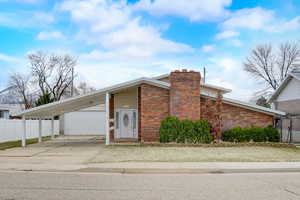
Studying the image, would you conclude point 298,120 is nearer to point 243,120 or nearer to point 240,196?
point 243,120

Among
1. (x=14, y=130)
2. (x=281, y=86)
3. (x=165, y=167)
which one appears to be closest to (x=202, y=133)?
(x=165, y=167)

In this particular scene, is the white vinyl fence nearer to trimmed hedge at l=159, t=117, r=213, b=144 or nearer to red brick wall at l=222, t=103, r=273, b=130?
trimmed hedge at l=159, t=117, r=213, b=144

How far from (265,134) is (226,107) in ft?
9.52

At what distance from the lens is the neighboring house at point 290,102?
2295 cm

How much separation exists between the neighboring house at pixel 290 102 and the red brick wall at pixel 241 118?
133 inches

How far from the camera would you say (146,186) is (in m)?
7.78

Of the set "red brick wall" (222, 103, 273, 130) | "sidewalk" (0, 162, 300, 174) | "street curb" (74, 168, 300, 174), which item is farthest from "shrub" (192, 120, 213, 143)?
"street curb" (74, 168, 300, 174)

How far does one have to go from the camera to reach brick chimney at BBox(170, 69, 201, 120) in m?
18.9

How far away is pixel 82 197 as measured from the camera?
659cm

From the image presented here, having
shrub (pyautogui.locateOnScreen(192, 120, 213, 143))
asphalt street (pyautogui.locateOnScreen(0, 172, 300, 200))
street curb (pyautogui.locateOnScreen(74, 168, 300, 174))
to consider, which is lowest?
street curb (pyautogui.locateOnScreen(74, 168, 300, 174))

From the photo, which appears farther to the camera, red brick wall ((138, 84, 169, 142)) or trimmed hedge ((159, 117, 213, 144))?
red brick wall ((138, 84, 169, 142))

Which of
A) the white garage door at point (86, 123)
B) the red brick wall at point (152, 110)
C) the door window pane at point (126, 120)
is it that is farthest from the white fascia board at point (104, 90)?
the white garage door at point (86, 123)

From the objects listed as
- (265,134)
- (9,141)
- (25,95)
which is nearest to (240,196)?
(265,134)

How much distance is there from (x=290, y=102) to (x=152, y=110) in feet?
44.4
